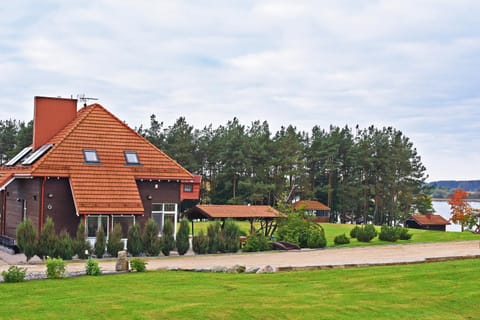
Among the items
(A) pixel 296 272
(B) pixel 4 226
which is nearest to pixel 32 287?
(A) pixel 296 272

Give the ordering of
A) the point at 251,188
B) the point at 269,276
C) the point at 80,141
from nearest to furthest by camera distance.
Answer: the point at 269,276 → the point at 80,141 → the point at 251,188

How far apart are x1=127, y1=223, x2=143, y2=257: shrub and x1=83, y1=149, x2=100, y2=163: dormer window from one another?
4016 mm

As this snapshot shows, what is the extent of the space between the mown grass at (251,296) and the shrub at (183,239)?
7490mm

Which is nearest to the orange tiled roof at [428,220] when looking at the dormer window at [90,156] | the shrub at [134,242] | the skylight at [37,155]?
the dormer window at [90,156]

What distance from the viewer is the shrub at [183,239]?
972 inches

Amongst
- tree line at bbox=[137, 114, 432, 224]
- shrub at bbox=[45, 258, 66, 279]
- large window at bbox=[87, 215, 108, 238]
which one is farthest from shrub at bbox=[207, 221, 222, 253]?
tree line at bbox=[137, 114, 432, 224]

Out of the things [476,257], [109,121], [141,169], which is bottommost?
[476,257]

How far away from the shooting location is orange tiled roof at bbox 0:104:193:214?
24422mm

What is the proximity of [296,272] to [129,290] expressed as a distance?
19.1 ft

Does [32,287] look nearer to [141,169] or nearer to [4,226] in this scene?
[141,169]

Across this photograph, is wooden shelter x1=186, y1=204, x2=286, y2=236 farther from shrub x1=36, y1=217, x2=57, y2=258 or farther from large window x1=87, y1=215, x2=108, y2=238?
shrub x1=36, y1=217, x2=57, y2=258

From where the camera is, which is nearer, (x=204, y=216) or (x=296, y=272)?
(x=296, y=272)

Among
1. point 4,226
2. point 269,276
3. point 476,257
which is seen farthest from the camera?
point 4,226

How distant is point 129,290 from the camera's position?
13.1 m
